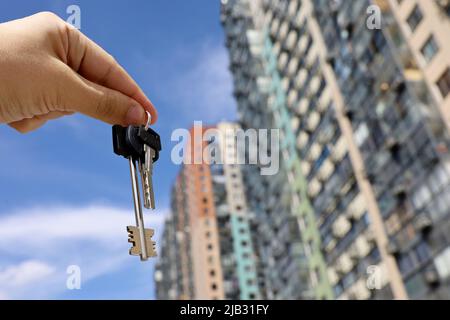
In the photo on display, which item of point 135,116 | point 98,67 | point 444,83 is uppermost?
point 444,83

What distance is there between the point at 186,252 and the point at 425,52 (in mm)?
88764

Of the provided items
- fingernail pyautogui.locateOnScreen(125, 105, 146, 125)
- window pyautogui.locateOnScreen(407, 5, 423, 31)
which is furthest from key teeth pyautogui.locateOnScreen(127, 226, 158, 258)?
window pyautogui.locateOnScreen(407, 5, 423, 31)

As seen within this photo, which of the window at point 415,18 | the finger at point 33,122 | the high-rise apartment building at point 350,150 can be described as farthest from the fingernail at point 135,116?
the window at point 415,18

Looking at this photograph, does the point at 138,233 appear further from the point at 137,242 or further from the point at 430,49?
the point at 430,49

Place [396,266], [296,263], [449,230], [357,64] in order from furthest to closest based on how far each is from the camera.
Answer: [296,263]
[357,64]
[396,266]
[449,230]

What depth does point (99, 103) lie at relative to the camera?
234 centimetres

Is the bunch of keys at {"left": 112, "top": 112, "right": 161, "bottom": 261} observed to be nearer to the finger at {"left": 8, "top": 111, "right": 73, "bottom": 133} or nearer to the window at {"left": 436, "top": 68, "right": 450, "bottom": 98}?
the finger at {"left": 8, "top": 111, "right": 73, "bottom": 133}

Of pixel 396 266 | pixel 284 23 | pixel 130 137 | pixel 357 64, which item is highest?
pixel 284 23

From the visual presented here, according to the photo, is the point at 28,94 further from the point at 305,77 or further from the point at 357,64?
the point at 305,77

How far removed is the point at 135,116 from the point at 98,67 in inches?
11.2

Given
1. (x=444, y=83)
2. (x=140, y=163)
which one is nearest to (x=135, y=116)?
(x=140, y=163)

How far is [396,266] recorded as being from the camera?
35.2 metres

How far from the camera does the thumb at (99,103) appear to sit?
2229mm
